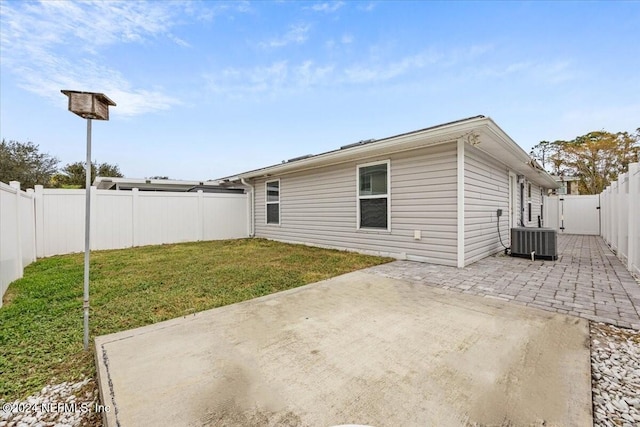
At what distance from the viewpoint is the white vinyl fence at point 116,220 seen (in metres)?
5.62

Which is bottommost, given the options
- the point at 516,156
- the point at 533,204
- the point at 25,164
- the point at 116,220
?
the point at 116,220

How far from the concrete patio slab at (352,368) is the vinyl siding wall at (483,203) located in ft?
8.79

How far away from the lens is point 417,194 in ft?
18.4

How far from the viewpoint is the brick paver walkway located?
2945mm

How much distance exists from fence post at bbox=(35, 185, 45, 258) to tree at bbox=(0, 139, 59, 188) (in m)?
11.8

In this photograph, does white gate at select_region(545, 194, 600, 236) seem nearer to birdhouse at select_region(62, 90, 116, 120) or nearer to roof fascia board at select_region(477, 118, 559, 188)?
roof fascia board at select_region(477, 118, 559, 188)

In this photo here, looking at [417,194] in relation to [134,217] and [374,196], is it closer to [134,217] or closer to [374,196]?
[374,196]

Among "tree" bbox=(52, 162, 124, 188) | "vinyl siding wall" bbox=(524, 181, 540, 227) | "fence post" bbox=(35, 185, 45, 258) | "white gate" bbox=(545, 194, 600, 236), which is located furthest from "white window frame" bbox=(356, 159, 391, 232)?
"tree" bbox=(52, 162, 124, 188)

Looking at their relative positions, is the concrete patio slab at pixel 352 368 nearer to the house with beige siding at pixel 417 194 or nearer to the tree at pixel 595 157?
the house with beige siding at pixel 417 194

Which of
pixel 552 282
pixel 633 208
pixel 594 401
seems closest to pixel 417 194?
pixel 552 282

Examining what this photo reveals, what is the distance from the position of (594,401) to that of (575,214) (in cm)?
1450

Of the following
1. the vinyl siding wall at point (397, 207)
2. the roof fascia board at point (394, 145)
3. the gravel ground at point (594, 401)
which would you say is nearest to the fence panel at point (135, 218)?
the vinyl siding wall at point (397, 207)

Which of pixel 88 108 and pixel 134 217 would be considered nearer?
pixel 88 108

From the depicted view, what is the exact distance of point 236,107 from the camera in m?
10.2
